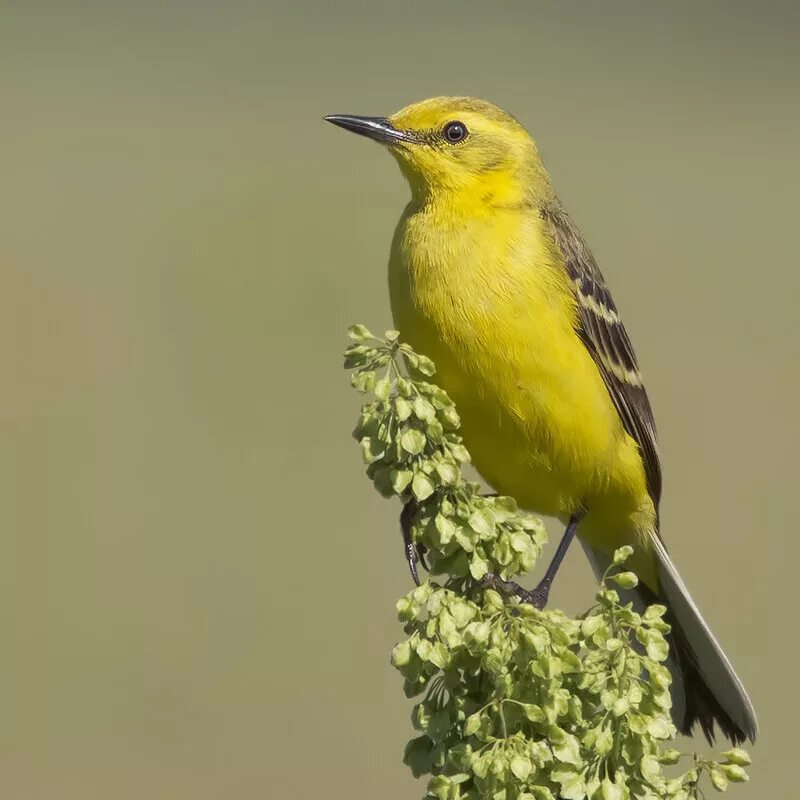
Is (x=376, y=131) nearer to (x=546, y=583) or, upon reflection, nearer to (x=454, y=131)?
Result: (x=454, y=131)

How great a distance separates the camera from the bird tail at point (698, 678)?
4.79 meters

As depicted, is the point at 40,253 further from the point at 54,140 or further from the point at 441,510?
the point at 441,510

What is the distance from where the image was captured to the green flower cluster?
122 inches

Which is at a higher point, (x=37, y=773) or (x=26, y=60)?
(x=26, y=60)

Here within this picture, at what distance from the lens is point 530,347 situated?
181 inches

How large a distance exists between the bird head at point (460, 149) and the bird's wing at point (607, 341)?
0.18 meters

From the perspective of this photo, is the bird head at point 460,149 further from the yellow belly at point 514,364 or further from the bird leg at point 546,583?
the bird leg at point 546,583

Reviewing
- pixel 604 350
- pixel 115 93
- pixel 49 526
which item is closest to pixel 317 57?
pixel 115 93

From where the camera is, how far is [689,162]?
1581 cm

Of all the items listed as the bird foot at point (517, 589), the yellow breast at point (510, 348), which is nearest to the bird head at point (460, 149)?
the yellow breast at point (510, 348)

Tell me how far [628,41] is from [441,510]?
1681 cm

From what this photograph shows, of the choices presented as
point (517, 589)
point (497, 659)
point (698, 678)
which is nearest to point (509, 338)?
point (517, 589)

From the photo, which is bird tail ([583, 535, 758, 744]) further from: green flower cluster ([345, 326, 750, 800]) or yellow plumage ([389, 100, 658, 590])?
green flower cluster ([345, 326, 750, 800])

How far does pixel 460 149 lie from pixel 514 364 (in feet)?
3.10
